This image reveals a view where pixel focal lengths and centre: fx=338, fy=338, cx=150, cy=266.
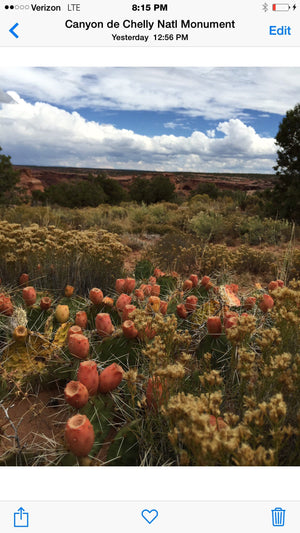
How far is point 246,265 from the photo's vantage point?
5.88m

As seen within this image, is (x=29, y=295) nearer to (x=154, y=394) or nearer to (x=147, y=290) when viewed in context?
(x=147, y=290)

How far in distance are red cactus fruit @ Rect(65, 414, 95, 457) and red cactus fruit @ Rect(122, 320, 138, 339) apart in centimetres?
66

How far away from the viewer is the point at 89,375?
1.50 meters

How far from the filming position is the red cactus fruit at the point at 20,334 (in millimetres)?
2096

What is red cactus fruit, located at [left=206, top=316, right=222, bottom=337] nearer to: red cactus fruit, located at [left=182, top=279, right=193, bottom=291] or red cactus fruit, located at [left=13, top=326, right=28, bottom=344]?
red cactus fruit, located at [left=182, top=279, right=193, bottom=291]

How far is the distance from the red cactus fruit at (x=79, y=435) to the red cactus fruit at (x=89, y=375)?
23 centimetres

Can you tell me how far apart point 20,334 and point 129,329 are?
0.72m

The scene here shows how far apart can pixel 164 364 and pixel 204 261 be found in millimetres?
3629

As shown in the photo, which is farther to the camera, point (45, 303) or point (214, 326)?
point (45, 303)
